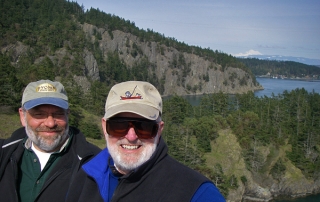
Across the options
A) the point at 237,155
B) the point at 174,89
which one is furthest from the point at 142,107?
the point at 174,89

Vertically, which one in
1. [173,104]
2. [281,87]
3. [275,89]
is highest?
[281,87]

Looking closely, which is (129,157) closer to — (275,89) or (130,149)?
(130,149)

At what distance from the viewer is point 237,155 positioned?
3478 cm

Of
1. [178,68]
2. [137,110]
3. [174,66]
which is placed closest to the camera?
[137,110]

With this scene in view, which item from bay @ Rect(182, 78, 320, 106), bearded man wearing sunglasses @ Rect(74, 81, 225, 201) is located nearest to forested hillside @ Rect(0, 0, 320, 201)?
bay @ Rect(182, 78, 320, 106)

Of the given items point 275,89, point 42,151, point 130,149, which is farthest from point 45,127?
point 275,89

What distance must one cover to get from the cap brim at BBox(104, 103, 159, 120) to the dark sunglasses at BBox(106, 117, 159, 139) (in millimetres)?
90

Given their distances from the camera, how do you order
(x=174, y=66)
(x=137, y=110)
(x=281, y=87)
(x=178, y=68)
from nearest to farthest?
(x=137, y=110) → (x=174, y=66) → (x=178, y=68) → (x=281, y=87)

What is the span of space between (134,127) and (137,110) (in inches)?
7.3

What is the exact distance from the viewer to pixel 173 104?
45250 mm

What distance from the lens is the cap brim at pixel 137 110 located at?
6.84ft

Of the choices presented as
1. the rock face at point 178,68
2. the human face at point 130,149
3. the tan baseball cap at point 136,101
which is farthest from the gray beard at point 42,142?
the rock face at point 178,68

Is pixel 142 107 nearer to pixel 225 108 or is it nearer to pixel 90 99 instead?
pixel 90 99

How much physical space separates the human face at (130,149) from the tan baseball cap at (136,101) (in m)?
0.11
